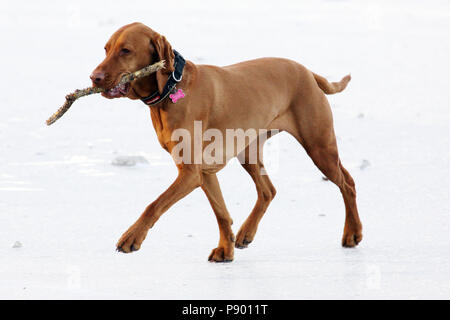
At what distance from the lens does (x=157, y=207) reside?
4473mm

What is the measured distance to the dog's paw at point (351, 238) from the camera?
5355mm

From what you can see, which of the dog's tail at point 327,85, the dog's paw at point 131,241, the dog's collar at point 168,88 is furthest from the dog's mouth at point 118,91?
the dog's tail at point 327,85

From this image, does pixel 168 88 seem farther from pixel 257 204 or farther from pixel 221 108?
pixel 257 204

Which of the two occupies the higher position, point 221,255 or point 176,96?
point 176,96

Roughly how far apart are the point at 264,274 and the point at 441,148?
150 inches

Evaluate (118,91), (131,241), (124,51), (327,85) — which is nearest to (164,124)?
(118,91)

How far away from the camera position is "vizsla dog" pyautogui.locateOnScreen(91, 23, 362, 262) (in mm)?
4445

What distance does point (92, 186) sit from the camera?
6.63 m

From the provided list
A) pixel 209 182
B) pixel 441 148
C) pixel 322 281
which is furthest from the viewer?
pixel 441 148

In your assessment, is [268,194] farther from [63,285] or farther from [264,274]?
[63,285]

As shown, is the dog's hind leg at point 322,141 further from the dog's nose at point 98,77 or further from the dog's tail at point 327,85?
the dog's nose at point 98,77

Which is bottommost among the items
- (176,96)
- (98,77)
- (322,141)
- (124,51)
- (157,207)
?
(157,207)

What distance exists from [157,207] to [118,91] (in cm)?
64
